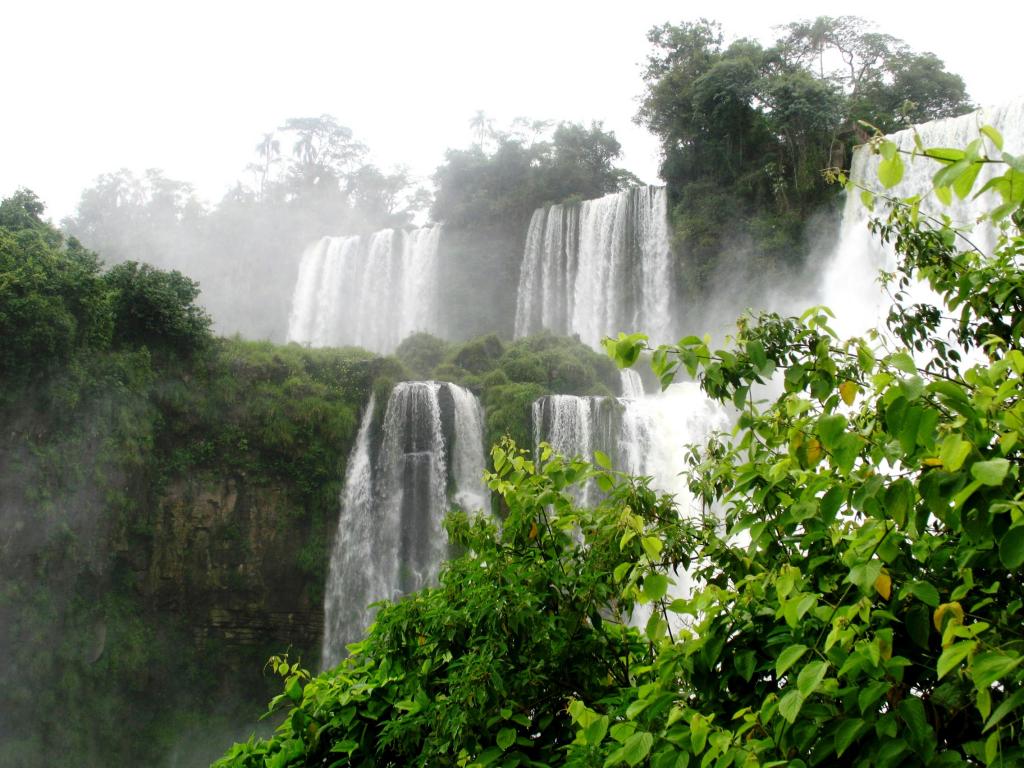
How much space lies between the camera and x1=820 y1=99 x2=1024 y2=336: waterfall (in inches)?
648

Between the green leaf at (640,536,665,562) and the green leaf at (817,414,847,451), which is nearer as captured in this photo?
the green leaf at (817,414,847,451)

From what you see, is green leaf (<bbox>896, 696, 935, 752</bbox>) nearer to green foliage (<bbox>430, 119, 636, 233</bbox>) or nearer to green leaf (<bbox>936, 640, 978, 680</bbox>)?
green leaf (<bbox>936, 640, 978, 680</bbox>)

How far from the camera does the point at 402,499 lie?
18.7 metres

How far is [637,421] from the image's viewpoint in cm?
1770

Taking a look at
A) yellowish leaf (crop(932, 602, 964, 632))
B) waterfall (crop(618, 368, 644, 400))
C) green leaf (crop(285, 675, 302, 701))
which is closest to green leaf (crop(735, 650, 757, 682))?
yellowish leaf (crop(932, 602, 964, 632))

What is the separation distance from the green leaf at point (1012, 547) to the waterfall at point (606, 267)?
24.3 metres

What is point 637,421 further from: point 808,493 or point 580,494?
point 808,493

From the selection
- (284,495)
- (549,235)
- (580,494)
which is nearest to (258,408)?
(284,495)

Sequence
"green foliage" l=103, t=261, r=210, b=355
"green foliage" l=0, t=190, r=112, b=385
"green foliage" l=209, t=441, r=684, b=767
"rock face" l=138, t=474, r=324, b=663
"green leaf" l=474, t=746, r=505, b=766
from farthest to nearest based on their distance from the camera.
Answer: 1. "green foliage" l=103, t=261, r=210, b=355
2. "rock face" l=138, t=474, r=324, b=663
3. "green foliage" l=0, t=190, r=112, b=385
4. "green foliage" l=209, t=441, r=684, b=767
5. "green leaf" l=474, t=746, r=505, b=766

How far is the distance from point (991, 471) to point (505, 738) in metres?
1.81

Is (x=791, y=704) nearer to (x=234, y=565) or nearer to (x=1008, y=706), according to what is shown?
(x=1008, y=706)

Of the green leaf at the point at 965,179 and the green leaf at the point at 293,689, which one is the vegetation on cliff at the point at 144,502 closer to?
the green leaf at the point at 293,689

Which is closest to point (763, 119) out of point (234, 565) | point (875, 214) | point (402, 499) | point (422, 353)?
point (875, 214)

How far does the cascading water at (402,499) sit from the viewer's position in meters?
18.3
